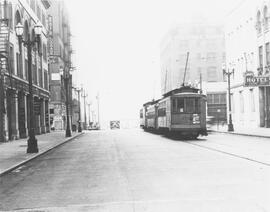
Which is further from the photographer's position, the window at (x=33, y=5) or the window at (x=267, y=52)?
the window at (x=33, y=5)

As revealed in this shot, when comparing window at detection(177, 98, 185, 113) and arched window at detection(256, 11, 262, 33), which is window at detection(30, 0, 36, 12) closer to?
arched window at detection(256, 11, 262, 33)

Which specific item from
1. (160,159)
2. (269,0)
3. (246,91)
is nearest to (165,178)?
(160,159)

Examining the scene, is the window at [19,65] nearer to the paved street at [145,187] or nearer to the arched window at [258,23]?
the arched window at [258,23]

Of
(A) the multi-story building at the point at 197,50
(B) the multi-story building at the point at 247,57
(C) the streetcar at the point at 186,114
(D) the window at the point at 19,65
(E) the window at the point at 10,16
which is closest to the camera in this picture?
(C) the streetcar at the point at 186,114

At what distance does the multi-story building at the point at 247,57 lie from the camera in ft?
156

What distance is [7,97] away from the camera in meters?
36.8

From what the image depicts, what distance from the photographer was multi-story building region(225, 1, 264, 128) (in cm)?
4741

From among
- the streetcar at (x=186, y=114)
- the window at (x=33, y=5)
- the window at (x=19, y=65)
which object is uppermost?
the window at (x=33, y=5)

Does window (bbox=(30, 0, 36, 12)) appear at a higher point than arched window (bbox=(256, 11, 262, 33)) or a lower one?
higher

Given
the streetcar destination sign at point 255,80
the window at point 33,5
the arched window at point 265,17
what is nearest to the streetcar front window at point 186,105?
the streetcar destination sign at point 255,80

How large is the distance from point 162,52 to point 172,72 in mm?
20020

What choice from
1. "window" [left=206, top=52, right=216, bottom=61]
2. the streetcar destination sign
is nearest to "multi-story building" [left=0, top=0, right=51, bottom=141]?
the streetcar destination sign

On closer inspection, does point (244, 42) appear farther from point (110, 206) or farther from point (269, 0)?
point (110, 206)

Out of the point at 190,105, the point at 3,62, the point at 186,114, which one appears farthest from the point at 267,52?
the point at 3,62
